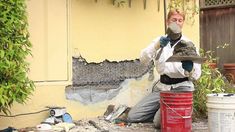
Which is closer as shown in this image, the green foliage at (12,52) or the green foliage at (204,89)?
the green foliage at (12,52)

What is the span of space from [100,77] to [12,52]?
1.57m

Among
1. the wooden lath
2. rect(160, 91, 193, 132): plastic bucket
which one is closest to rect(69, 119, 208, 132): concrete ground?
rect(160, 91, 193, 132): plastic bucket

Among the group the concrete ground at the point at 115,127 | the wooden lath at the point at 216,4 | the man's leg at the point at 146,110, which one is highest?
the wooden lath at the point at 216,4

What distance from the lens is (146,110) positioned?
16.4 feet

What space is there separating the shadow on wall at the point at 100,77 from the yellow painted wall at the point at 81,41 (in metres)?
0.07

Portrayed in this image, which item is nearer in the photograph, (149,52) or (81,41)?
(149,52)

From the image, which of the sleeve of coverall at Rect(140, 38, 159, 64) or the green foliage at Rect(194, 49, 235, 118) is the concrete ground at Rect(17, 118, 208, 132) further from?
the sleeve of coverall at Rect(140, 38, 159, 64)

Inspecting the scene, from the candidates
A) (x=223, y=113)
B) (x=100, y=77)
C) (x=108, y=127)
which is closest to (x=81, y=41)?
(x=100, y=77)

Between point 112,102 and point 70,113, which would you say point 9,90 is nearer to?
point 70,113

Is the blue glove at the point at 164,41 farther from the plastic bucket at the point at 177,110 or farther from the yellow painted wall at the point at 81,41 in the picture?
the yellow painted wall at the point at 81,41

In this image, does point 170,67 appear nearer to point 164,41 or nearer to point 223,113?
point 164,41

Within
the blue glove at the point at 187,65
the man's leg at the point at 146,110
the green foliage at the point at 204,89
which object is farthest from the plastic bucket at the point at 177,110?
the green foliage at the point at 204,89

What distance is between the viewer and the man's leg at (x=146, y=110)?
4.96 meters

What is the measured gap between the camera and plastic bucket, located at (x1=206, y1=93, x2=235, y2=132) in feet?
12.8
